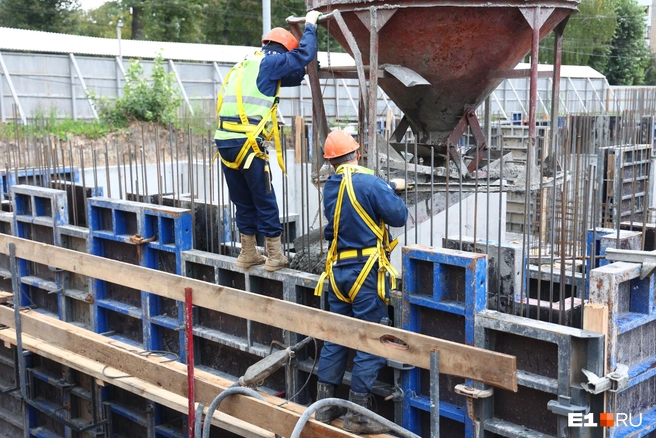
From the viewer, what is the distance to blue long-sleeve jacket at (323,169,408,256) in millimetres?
5195

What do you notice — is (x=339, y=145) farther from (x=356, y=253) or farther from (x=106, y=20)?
(x=106, y=20)

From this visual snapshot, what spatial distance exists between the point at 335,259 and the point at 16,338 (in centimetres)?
359

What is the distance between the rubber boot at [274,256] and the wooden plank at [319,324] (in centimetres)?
89

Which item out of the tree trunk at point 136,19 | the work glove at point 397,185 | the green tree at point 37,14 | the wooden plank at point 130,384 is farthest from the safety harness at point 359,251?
the tree trunk at point 136,19

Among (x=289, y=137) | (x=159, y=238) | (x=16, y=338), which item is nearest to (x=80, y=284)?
(x=16, y=338)

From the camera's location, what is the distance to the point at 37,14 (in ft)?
137

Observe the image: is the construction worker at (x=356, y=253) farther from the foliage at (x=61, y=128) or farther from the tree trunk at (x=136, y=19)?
the tree trunk at (x=136, y=19)

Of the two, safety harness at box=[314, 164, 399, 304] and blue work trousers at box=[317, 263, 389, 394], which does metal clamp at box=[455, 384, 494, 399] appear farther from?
safety harness at box=[314, 164, 399, 304]

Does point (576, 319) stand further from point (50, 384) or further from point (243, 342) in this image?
point (50, 384)

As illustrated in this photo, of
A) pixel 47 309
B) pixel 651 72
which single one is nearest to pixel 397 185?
pixel 47 309

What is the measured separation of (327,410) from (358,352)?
0.45m

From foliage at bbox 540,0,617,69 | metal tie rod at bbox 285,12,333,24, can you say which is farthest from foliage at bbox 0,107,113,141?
foliage at bbox 540,0,617,69

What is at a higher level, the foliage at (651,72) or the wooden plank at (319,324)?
the foliage at (651,72)

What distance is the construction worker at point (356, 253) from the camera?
5.19m
